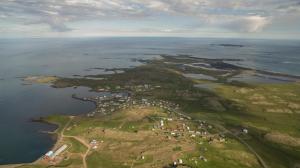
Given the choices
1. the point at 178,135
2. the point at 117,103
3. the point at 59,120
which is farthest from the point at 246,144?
the point at 59,120

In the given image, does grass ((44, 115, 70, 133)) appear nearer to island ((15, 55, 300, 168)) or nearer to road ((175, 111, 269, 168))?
island ((15, 55, 300, 168))

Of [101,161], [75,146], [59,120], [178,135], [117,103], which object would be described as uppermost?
[178,135]

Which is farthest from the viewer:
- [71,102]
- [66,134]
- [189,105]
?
[71,102]

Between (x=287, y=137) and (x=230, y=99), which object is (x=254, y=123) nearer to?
(x=287, y=137)

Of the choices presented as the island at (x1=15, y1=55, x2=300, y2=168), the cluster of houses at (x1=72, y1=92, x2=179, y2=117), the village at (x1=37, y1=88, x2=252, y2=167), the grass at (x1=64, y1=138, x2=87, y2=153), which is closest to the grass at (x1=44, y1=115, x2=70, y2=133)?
the island at (x1=15, y1=55, x2=300, y2=168)

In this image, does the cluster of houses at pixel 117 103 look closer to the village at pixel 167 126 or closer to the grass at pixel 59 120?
the village at pixel 167 126

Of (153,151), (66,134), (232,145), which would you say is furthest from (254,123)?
(66,134)

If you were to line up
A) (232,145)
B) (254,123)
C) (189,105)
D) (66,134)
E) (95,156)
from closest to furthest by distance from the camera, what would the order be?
(95,156), (232,145), (66,134), (254,123), (189,105)

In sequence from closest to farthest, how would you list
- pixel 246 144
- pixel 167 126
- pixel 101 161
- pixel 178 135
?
pixel 101 161 < pixel 246 144 < pixel 178 135 < pixel 167 126

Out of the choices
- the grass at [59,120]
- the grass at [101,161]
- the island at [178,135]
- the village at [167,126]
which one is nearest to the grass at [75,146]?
the island at [178,135]

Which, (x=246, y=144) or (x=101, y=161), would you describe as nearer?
(x=101, y=161)

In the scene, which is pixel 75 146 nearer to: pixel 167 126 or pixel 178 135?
pixel 178 135
